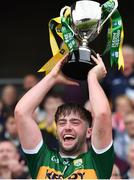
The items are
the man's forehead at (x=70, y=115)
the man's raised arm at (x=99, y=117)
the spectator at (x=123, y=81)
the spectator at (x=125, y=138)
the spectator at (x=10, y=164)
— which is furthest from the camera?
the spectator at (x=123, y=81)

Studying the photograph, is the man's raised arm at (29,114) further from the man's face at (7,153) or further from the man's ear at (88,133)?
the man's face at (7,153)

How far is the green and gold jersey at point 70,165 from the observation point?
381 centimetres

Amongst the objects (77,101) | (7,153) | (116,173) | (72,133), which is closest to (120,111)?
(77,101)

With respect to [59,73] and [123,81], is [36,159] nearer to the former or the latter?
[59,73]

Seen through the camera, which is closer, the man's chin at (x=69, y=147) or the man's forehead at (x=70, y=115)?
the man's chin at (x=69, y=147)

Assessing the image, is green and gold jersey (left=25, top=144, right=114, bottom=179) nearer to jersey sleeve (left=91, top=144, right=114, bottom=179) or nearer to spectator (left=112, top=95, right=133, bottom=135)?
jersey sleeve (left=91, top=144, right=114, bottom=179)

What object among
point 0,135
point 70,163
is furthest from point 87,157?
point 0,135

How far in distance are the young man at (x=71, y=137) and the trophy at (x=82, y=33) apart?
0.19 feet

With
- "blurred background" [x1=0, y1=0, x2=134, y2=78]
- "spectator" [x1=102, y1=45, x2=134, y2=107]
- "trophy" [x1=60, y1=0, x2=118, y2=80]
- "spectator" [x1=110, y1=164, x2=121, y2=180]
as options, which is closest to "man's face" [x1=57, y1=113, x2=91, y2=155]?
"trophy" [x1=60, y1=0, x2=118, y2=80]

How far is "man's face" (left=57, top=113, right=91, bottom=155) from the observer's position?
12.7 feet

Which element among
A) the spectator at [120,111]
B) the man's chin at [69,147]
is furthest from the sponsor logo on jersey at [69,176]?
the spectator at [120,111]

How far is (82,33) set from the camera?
4.08 m

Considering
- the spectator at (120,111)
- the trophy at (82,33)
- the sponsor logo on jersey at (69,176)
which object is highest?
the trophy at (82,33)

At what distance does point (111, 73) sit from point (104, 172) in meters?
3.40
